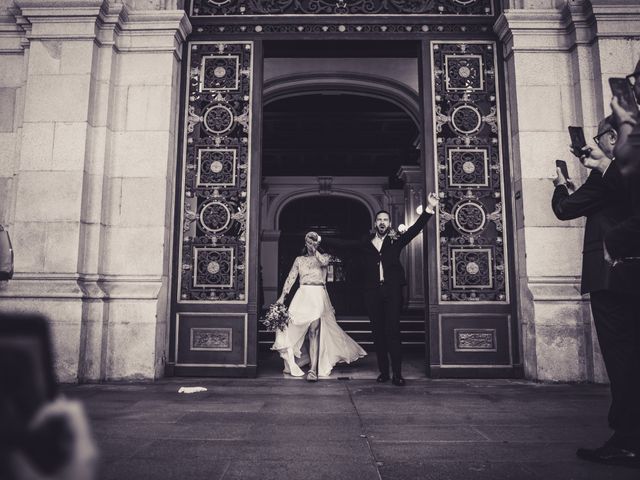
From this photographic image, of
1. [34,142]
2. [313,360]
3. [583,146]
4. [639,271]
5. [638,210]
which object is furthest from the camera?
[313,360]

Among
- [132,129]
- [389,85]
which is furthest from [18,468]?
[389,85]

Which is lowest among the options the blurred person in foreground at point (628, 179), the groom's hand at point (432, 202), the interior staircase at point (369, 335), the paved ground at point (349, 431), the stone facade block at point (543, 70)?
the paved ground at point (349, 431)

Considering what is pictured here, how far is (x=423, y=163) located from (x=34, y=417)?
21.2 ft

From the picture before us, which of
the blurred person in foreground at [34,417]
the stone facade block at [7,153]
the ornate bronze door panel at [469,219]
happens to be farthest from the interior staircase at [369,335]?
the blurred person in foreground at [34,417]

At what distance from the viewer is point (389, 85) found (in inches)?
393

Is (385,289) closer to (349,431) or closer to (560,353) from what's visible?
(560,353)

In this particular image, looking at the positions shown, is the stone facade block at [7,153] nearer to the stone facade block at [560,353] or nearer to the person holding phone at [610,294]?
the person holding phone at [610,294]

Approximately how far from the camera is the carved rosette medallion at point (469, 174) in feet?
21.4

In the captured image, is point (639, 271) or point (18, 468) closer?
point (18, 468)

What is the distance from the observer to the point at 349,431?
11.6 ft

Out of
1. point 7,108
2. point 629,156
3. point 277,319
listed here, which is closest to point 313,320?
point 277,319

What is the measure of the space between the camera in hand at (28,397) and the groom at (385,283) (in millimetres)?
5325

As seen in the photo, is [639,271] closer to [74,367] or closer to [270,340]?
[74,367]

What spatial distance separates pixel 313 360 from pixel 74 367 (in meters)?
2.76
